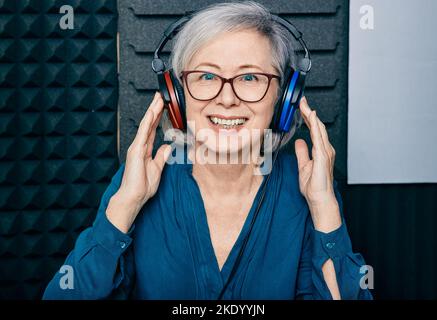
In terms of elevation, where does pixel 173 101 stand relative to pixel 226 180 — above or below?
above

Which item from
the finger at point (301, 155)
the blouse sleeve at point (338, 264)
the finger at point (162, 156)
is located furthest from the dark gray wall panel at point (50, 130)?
the blouse sleeve at point (338, 264)

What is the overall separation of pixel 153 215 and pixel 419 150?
123 cm

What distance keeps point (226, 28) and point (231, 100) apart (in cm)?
19

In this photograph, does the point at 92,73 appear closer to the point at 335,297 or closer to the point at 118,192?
the point at 118,192

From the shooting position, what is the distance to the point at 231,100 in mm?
1274

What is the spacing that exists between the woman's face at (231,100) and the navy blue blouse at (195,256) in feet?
0.60

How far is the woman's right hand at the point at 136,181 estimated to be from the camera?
124cm

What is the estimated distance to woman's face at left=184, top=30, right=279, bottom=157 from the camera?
127 cm

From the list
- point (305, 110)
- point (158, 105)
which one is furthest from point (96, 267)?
point (305, 110)

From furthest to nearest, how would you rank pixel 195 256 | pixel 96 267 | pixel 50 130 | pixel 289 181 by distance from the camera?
pixel 50 130 < pixel 289 181 < pixel 195 256 < pixel 96 267

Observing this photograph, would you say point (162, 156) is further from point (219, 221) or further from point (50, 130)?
point (50, 130)
